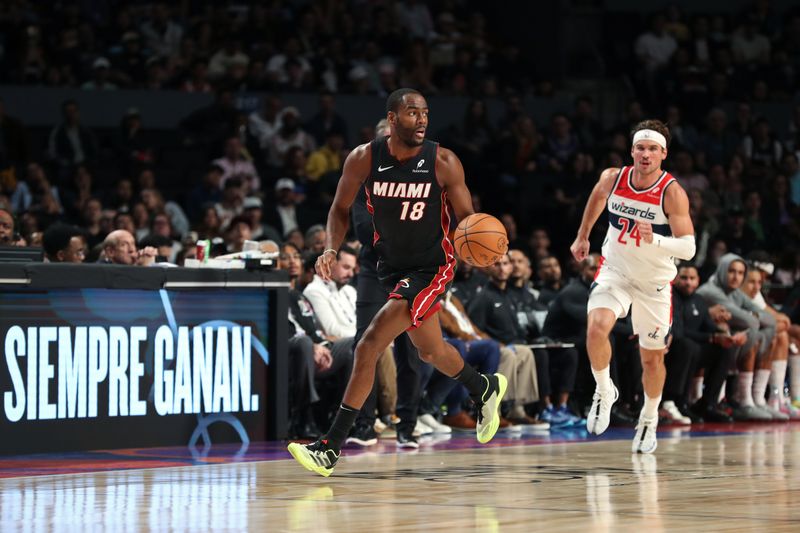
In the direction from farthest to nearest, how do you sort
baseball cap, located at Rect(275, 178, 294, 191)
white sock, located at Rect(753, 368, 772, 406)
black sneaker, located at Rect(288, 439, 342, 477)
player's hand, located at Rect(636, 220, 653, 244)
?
1. baseball cap, located at Rect(275, 178, 294, 191)
2. white sock, located at Rect(753, 368, 772, 406)
3. player's hand, located at Rect(636, 220, 653, 244)
4. black sneaker, located at Rect(288, 439, 342, 477)

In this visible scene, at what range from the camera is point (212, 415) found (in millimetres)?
10375

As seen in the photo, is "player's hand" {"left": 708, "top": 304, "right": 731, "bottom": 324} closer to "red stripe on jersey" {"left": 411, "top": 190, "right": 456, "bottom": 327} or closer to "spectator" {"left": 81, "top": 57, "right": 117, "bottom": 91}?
"red stripe on jersey" {"left": 411, "top": 190, "right": 456, "bottom": 327}

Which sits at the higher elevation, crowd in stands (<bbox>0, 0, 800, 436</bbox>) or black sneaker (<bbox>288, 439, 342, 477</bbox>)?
A: crowd in stands (<bbox>0, 0, 800, 436</bbox>)

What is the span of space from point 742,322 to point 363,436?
5410 millimetres

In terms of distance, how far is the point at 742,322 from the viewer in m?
14.1

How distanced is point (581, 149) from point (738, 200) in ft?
7.32

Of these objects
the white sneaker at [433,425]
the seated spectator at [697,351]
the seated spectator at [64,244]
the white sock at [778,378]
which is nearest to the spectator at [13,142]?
the seated spectator at [64,244]

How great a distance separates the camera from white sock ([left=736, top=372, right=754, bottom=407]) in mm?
14203

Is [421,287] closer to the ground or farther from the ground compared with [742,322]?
farther from the ground

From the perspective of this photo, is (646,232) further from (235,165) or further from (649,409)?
(235,165)

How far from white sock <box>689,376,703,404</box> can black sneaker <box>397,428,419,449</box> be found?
461 centimetres

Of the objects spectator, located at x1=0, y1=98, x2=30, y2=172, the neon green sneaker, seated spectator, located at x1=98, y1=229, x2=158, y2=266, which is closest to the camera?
the neon green sneaker

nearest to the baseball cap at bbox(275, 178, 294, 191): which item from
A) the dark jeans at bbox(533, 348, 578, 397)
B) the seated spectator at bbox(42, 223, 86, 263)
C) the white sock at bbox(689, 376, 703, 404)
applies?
the dark jeans at bbox(533, 348, 578, 397)

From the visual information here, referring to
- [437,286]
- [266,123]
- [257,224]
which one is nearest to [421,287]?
[437,286]
